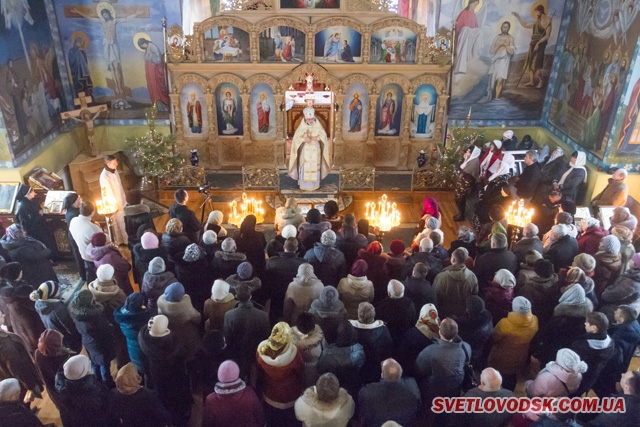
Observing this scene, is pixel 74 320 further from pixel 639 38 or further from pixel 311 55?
pixel 639 38

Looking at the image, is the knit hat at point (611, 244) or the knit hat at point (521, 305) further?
the knit hat at point (611, 244)

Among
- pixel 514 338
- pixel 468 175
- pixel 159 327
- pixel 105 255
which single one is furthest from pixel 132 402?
pixel 468 175

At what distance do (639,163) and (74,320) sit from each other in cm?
1110

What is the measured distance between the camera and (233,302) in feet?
20.6

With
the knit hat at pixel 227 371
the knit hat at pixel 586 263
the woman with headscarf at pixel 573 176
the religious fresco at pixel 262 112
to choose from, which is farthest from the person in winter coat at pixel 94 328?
the religious fresco at pixel 262 112

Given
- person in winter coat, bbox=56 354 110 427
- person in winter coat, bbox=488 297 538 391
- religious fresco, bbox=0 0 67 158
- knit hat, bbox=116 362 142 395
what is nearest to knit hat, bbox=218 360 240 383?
knit hat, bbox=116 362 142 395

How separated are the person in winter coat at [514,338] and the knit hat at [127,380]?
383cm

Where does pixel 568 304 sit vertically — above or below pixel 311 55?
below

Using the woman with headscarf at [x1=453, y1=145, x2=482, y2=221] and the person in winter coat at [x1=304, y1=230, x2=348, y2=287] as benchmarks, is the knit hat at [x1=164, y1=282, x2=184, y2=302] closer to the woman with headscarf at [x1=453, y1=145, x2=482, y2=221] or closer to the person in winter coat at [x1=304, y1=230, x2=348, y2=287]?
the person in winter coat at [x1=304, y1=230, x2=348, y2=287]

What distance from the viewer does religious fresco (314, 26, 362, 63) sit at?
13.8 m

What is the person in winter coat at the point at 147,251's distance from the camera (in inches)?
284

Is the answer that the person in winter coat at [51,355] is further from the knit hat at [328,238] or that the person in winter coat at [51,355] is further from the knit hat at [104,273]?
the knit hat at [328,238]

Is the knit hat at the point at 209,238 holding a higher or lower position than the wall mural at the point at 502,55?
lower

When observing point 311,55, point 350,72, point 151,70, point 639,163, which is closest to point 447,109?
point 350,72
